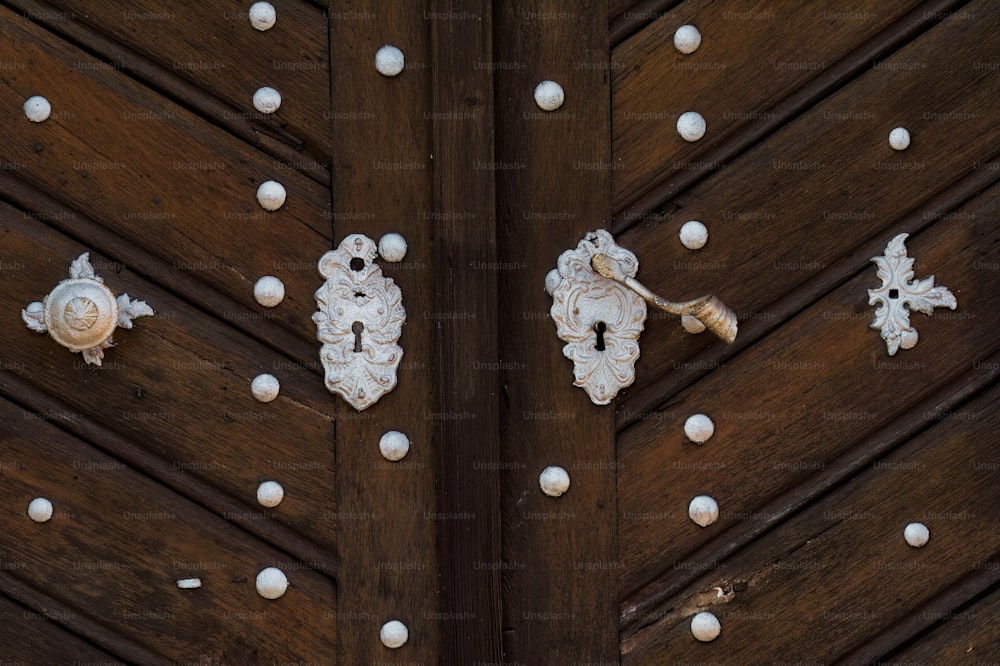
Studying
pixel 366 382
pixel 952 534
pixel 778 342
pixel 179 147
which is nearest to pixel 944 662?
pixel 952 534

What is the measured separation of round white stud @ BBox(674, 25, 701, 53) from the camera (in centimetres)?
259

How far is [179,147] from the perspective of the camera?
8.40ft

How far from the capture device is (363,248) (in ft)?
Answer: 8.35

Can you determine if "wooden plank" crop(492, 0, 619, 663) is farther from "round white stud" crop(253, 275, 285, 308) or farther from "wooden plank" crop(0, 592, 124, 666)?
"wooden plank" crop(0, 592, 124, 666)

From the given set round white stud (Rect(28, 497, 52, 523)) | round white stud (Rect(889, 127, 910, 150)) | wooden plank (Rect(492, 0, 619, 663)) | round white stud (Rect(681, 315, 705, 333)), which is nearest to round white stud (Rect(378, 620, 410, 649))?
wooden plank (Rect(492, 0, 619, 663))

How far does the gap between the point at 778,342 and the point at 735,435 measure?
179 millimetres

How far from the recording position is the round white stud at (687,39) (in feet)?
8.51

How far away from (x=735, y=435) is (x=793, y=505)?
0.50 ft

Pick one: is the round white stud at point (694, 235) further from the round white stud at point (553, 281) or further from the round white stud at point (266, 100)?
the round white stud at point (266, 100)

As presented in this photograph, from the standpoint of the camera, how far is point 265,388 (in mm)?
2506

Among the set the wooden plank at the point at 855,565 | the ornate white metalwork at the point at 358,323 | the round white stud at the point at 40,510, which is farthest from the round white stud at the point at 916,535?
the round white stud at the point at 40,510

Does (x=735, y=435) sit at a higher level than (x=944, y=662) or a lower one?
higher

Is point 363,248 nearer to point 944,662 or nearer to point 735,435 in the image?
point 735,435

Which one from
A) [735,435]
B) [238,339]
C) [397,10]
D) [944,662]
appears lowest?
[944,662]
